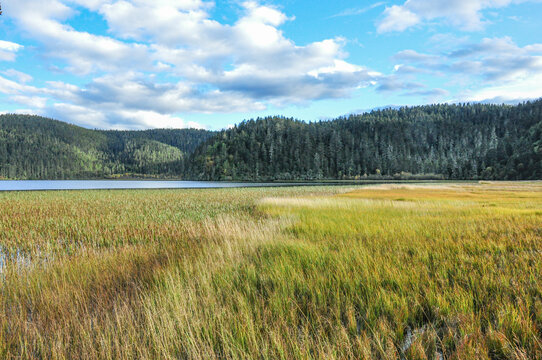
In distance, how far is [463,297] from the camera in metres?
4.32

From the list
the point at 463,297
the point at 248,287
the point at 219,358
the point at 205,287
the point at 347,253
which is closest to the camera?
the point at 219,358

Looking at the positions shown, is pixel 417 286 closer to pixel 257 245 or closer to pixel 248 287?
pixel 248 287

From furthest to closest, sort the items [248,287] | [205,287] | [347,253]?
[347,253] → [205,287] → [248,287]

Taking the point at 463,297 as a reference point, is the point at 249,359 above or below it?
below

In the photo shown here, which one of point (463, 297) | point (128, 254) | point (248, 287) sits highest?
point (463, 297)

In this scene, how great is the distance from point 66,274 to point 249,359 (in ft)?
24.1

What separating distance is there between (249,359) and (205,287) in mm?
2773

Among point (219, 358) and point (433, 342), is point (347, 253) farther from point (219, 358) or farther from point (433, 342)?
point (219, 358)

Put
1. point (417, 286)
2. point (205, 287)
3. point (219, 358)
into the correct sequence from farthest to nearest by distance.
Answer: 1. point (205, 287)
2. point (417, 286)
3. point (219, 358)

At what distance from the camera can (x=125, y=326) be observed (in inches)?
177

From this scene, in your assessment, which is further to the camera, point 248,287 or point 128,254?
point 128,254

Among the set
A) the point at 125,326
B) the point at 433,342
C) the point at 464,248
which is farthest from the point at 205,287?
the point at 464,248

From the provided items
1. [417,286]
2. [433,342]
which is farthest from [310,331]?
[417,286]

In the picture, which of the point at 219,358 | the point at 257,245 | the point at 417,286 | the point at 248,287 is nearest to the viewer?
the point at 219,358
